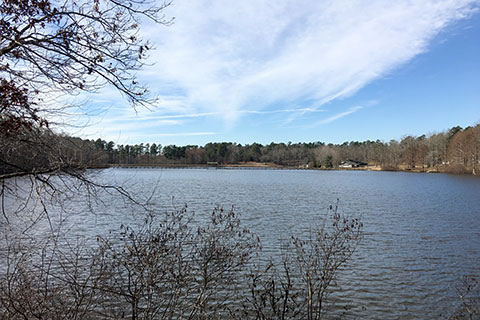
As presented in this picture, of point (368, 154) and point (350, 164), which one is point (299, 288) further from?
point (368, 154)

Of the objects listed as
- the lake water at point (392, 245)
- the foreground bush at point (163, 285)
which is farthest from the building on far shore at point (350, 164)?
the foreground bush at point (163, 285)

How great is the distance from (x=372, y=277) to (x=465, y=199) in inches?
997

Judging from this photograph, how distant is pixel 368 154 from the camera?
452ft

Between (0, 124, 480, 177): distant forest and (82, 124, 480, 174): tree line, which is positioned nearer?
(0, 124, 480, 177): distant forest

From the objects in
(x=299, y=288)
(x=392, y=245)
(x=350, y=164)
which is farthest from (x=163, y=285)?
(x=350, y=164)

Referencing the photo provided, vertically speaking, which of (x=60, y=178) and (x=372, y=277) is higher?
(x=60, y=178)

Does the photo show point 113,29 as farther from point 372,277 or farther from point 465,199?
point 465,199

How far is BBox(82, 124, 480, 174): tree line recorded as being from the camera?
75.6 metres

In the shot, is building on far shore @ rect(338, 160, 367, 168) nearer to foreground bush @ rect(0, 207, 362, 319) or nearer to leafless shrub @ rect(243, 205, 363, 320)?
leafless shrub @ rect(243, 205, 363, 320)

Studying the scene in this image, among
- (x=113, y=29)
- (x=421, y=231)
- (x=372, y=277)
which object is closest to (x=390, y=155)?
(x=421, y=231)

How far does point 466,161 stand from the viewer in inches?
2977

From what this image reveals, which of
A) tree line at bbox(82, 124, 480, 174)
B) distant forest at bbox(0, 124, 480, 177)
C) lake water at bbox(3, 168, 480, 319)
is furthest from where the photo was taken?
tree line at bbox(82, 124, 480, 174)

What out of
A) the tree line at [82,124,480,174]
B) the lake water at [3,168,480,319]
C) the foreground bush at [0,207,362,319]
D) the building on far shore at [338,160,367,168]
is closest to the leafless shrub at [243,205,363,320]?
the foreground bush at [0,207,362,319]

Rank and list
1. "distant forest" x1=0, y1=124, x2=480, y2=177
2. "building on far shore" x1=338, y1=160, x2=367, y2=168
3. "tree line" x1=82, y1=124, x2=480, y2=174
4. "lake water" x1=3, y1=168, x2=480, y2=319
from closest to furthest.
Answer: "distant forest" x1=0, y1=124, x2=480, y2=177
"lake water" x1=3, y1=168, x2=480, y2=319
"tree line" x1=82, y1=124, x2=480, y2=174
"building on far shore" x1=338, y1=160, x2=367, y2=168
